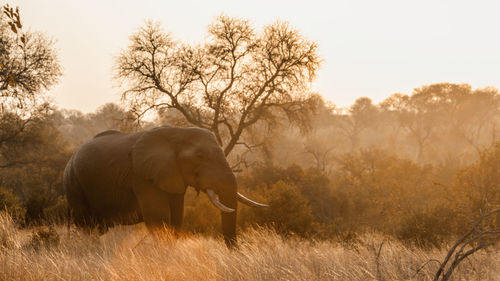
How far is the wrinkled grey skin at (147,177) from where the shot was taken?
25.2 ft

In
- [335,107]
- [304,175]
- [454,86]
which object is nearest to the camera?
[304,175]

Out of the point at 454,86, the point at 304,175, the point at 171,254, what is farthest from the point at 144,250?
the point at 454,86

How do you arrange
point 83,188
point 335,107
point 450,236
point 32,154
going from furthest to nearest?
point 335,107 < point 32,154 < point 450,236 < point 83,188

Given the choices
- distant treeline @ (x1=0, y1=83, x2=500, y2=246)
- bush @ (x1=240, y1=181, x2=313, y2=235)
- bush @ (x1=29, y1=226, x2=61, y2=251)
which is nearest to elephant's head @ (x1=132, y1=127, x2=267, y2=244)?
bush @ (x1=29, y1=226, x2=61, y2=251)

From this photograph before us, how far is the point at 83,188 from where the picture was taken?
9.26 metres

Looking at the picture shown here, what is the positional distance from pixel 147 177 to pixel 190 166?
84 cm

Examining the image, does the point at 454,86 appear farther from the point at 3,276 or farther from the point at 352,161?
the point at 3,276

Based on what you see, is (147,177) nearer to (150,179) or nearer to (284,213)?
(150,179)

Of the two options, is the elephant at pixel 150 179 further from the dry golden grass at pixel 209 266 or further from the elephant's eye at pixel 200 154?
the dry golden grass at pixel 209 266

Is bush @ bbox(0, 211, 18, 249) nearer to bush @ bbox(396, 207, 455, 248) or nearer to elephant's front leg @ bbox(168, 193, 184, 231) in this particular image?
elephant's front leg @ bbox(168, 193, 184, 231)

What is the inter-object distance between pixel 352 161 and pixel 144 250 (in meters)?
18.7

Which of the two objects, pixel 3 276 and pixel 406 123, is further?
pixel 406 123

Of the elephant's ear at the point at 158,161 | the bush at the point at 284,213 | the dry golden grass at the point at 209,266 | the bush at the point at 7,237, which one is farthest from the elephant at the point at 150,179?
the bush at the point at 284,213

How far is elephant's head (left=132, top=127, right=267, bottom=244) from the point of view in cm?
760
